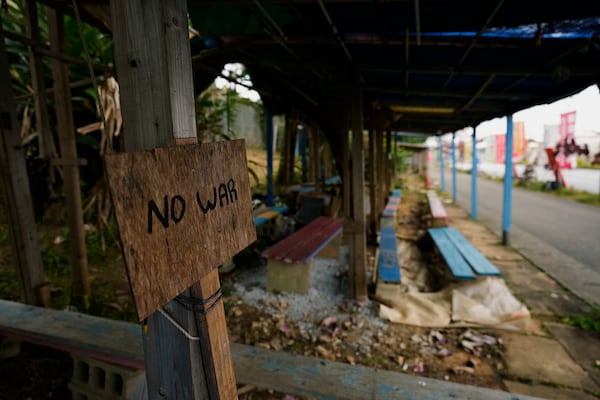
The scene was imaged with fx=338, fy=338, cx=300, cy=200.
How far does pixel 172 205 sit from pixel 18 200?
2.25 m

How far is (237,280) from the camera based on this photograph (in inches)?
188

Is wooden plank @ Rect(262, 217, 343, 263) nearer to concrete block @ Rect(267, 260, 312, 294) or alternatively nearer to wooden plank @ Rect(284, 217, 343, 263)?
wooden plank @ Rect(284, 217, 343, 263)

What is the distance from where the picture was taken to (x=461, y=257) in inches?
187

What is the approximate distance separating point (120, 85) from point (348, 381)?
1.57 metres

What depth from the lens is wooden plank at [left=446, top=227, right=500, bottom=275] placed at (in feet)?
13.5

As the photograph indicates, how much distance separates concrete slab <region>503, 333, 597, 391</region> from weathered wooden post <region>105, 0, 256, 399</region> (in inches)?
119

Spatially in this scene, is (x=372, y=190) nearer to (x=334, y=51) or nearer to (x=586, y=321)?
(x=334, y=51)

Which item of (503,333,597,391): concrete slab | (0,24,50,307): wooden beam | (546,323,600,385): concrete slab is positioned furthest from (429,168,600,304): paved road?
(0,24,50,307): wooden beam

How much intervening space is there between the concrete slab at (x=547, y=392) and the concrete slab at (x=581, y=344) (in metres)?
0.28

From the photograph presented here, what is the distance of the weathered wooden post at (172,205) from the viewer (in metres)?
0.68

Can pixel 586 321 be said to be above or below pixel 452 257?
below

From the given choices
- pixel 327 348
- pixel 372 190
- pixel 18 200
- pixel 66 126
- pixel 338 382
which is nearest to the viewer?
pixel 338 382

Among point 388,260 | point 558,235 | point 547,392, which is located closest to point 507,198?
point 558,235

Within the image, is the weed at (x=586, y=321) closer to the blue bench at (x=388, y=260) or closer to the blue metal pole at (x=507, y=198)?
the blue bench at (x=388, y=260)
